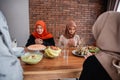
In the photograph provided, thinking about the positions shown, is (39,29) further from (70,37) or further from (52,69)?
(52,69)

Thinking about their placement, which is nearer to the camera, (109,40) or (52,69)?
(109,40)

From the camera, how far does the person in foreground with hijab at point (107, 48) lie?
3.87 ft

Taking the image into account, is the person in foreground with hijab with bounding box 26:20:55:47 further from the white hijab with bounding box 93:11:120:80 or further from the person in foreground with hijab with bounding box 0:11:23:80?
the white hijab with bounding box 93:11:120:80

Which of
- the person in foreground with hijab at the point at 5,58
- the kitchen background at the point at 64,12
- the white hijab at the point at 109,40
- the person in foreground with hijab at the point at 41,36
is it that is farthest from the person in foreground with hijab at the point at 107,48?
the kitchen background at the point at 64,12

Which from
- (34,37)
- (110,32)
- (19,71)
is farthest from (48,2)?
(110,32)

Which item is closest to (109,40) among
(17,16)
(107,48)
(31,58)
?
(107,48)

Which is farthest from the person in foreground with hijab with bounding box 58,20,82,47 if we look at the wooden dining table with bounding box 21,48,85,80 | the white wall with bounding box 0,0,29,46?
the white wall with bounding box 0,0,29,46

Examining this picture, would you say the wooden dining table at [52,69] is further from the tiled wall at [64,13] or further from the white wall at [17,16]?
the tiled wall at [64,13]

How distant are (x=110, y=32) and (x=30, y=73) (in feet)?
3.03

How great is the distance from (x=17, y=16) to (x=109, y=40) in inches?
114

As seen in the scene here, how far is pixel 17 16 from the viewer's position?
3791 millimetres

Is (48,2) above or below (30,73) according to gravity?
above

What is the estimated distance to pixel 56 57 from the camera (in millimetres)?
2135

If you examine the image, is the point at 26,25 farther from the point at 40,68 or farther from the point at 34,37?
the point at 40,68
